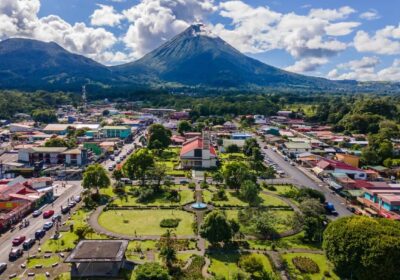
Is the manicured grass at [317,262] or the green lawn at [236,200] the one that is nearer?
the manicured grass at [317,262]

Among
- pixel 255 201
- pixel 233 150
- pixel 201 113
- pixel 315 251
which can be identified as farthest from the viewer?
pixel 201 113

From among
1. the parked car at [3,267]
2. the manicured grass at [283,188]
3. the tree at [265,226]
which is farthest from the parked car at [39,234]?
the manicured grass at [283,188]

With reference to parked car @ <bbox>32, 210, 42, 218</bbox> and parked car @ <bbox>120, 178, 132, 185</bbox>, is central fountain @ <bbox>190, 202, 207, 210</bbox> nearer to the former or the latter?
parked car @ <bbox>120, 178, 132, 185</bbox>

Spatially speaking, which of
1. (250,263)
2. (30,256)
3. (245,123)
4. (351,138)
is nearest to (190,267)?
(250,263)

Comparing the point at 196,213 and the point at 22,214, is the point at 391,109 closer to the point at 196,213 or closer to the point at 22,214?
the point at 196,213

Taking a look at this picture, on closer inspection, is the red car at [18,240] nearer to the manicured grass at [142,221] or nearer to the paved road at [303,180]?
the manicured grass at [142,221]

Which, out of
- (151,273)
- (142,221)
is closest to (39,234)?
(142,221)
